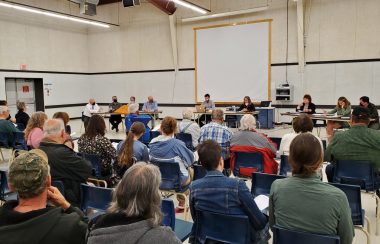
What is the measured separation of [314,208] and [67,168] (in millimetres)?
2114

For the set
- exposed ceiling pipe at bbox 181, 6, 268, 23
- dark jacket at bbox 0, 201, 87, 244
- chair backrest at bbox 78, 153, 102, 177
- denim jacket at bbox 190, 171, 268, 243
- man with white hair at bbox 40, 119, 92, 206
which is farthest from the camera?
exposed ceiling pipe at bbox 181, 6, 268, 23

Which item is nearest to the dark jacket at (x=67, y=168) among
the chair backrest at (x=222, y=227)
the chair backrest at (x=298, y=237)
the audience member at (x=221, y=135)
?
the chair backrest at (x=222, y=227)

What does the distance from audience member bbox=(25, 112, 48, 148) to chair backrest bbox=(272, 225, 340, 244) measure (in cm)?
396

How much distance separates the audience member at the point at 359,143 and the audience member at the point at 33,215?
9.84 ft

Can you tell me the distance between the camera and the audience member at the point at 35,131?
15.7ft

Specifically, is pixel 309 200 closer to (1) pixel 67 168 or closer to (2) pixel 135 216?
(2) pixel 135 216

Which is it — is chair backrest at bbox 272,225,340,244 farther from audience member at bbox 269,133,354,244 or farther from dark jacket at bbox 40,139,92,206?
dark jacket at bbox 40,139,92,206

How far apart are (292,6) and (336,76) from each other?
3.00m

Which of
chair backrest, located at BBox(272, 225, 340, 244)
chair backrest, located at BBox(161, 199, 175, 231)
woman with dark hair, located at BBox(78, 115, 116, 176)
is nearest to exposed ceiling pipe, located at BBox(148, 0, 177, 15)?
woman with dark hair, located at BBox(78, 115, 116, 176)

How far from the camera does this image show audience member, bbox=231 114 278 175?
402cm

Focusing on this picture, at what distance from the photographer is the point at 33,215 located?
144cm

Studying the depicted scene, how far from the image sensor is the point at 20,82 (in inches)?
535

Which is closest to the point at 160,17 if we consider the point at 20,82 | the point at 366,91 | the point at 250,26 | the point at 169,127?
the point at 250,26

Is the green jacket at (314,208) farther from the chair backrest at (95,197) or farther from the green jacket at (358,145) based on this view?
the green jacket at (358,145)
